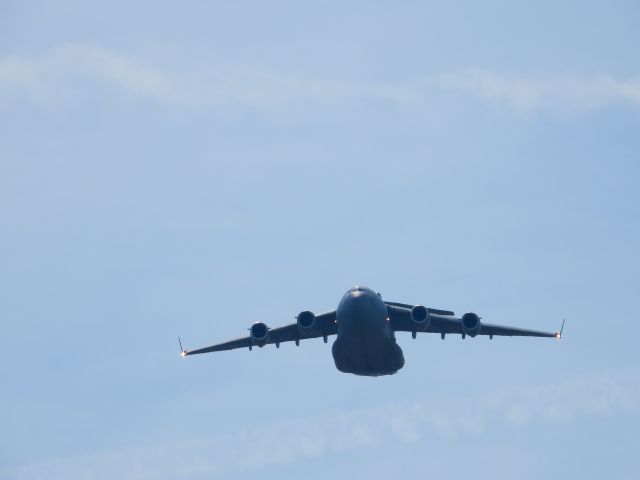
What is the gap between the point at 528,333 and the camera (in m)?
63.0

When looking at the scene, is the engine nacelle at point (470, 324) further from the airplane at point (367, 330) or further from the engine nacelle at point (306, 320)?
the engine nacelle at point (306, 320)

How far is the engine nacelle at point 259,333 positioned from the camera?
201 ft

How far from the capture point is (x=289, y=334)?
63.3m

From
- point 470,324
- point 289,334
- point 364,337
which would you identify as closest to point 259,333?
point 289,334

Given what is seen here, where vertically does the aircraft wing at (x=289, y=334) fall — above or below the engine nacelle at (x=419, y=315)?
above

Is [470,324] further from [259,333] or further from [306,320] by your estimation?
[259,333]

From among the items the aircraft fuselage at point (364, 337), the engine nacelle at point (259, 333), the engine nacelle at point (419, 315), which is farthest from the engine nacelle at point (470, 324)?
the engine nacelle at point (259, 333)

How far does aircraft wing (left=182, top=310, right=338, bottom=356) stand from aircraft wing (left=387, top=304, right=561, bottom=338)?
2860 millimetres

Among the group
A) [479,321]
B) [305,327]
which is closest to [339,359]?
[305,327]

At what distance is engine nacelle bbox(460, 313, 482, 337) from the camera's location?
60.8 m

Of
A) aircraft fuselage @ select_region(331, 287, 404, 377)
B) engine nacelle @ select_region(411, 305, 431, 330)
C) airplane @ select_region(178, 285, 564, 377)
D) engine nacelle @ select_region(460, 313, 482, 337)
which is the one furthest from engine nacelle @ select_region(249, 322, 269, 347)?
engine nacelle @ select_region(460, 313, 482, 337)

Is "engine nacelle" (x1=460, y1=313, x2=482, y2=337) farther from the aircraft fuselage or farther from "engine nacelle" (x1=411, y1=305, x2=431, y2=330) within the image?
the aircraft fuselage

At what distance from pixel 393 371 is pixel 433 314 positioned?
3670 mm

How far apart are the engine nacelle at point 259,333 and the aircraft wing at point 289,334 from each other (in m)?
0.46
